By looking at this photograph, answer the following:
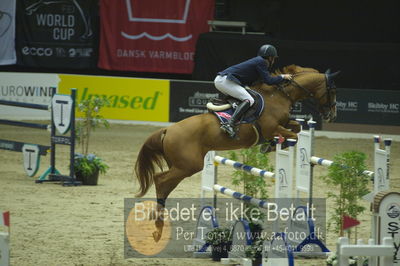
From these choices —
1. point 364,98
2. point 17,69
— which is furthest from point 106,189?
point 17,69

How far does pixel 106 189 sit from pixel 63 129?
3.88ft

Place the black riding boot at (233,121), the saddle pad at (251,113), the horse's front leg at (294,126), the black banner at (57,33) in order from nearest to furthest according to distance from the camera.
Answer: the black riding boot at (233,121)
the saddle pad at (251,113)
the horse's front leg at (294,126)
the black banner at (57,33)

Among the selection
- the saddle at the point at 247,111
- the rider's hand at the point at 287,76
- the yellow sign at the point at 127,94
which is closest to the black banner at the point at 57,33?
the yellow sign at the point at 127,94

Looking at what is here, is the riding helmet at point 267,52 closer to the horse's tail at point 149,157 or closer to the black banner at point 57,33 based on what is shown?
the horse's tail at point 149,157

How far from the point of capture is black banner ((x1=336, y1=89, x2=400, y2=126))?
17.6m

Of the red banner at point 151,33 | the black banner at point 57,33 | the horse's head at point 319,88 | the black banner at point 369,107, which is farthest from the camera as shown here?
the black banner at point 57,33

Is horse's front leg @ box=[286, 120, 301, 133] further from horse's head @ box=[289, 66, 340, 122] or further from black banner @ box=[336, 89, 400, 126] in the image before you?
black banner @ box=[336, 89, 400, 126]

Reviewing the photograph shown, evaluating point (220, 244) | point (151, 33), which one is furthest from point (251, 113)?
point (151, 33)

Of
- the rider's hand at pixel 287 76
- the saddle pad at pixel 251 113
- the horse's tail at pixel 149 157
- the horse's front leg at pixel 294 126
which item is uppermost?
the rider's hand at pixel 287 76

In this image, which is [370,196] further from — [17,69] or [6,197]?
[17,69]

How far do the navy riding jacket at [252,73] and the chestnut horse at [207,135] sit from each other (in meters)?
0.15

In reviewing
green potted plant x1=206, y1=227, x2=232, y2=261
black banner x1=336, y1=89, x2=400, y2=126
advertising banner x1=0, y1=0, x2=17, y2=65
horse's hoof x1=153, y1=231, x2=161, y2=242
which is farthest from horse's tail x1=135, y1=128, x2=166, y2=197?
advertising banner x1=0, y1=0, x2=17, y2=65

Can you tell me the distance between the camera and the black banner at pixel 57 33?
70.5ft

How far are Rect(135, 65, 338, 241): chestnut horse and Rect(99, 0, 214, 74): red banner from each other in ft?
38.6
